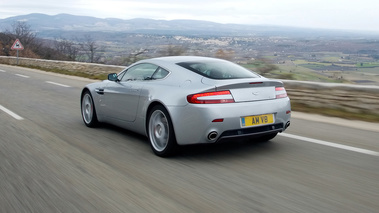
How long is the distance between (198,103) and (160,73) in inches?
39.5

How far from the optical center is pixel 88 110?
751 centimetres

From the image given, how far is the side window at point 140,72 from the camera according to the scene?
591cm

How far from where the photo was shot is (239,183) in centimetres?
425

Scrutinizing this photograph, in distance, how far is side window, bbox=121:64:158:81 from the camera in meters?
5.91

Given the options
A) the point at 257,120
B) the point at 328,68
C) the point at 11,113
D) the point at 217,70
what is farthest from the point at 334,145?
the point at 11,113

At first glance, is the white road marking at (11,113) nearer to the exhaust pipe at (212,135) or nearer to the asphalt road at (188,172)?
the asphalt road at (188,172)

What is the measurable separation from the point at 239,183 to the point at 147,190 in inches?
34.2

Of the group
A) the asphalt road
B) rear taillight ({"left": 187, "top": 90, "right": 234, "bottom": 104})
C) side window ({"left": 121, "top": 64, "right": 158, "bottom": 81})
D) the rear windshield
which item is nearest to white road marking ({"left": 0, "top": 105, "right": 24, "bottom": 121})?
the asphalt road

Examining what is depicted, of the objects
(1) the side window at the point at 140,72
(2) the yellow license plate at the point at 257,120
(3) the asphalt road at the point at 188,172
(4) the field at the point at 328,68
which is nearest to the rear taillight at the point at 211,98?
(2) the yellow license plate at the point at 257,120

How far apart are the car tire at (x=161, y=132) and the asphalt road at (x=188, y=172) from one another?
0.45 ft

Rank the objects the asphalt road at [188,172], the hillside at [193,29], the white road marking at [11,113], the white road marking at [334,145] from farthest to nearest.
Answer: the hillside at [193,29] < the white road marking at [11,113] < the white road marking at [334,145] < the asphalt road at [188,172]

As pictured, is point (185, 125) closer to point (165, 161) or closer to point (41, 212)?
point (165, 161)

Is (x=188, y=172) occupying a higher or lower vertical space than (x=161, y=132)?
lower

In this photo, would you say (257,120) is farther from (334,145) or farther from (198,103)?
(334,145)
